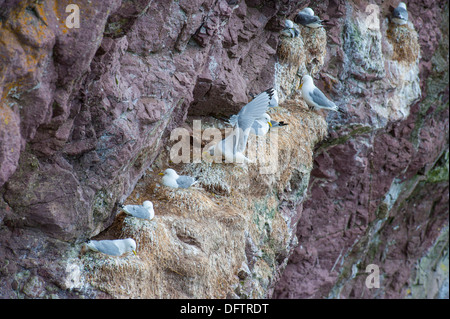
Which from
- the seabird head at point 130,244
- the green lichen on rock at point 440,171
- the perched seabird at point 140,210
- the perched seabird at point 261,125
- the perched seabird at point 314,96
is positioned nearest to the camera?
the seabird head at point 130,244

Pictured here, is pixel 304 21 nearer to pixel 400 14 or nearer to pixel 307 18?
pixel 307 18

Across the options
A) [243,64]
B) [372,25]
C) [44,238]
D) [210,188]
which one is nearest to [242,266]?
[210,188]

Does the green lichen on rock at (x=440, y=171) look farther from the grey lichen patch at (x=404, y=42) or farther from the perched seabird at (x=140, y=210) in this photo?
the perched seabird at (x=140, y=210)

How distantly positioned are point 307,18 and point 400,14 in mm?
2512

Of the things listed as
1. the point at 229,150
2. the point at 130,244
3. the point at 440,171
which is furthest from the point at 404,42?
the point at 130,244

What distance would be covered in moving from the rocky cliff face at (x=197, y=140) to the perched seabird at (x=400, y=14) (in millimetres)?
192

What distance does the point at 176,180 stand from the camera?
596cm

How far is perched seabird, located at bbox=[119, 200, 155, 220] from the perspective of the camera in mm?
5270

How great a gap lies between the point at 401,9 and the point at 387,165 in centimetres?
303

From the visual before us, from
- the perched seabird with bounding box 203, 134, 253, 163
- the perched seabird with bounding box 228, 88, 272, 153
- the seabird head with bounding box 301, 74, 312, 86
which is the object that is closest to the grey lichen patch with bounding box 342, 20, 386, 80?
the seabird head with bounding box 301, 74, 312, 86

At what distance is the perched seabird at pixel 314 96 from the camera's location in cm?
771

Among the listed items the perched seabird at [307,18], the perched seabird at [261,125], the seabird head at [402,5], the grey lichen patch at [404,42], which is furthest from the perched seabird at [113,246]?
the seabird head at [402,5]

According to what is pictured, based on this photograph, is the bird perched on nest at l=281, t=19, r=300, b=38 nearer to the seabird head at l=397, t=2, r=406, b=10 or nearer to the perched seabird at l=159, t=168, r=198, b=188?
the seabird head at l=397, t=2, r=406, b=10

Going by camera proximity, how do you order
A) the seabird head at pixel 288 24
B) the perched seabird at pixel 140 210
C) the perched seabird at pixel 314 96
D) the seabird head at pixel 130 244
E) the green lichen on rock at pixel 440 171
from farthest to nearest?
the green lichen on rock at pixel 440 171, the perched seabird at pixel 314 96, the seabird head at pixel 288 24, the perched seabird at pixel 140 210, the seabird head at pixel 130 244
